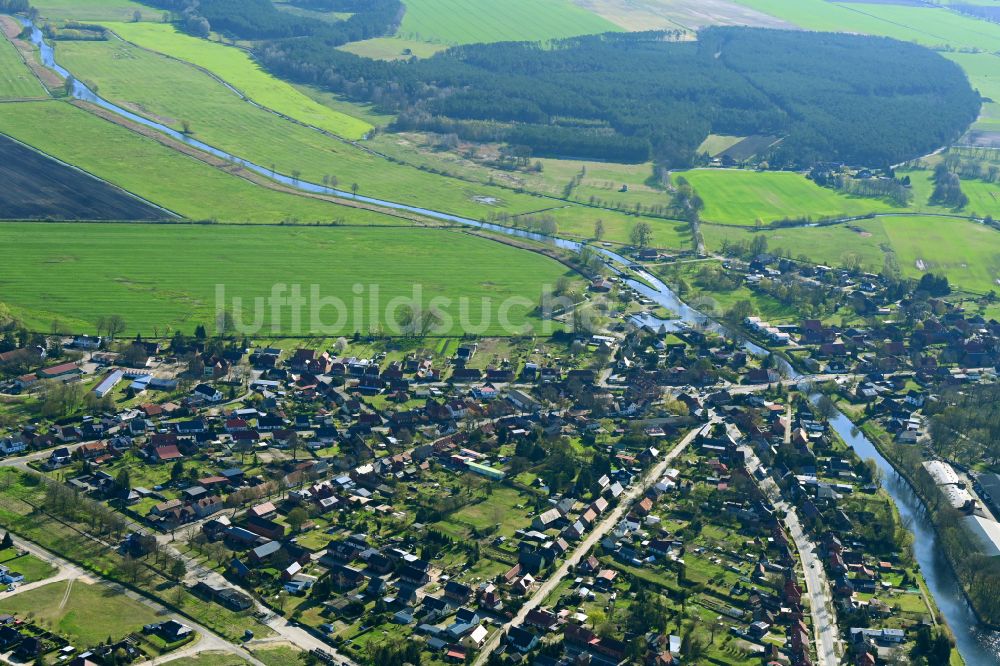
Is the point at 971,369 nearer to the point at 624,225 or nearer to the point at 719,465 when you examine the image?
the point at 719,465

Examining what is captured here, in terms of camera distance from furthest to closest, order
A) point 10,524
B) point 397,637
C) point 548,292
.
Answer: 1. point 548,292
2. point 10,524
3. point 397,637

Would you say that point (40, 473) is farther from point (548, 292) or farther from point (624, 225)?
point (624, 225)

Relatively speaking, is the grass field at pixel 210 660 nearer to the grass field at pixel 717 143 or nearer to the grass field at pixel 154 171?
the grass field at pixel 154 171

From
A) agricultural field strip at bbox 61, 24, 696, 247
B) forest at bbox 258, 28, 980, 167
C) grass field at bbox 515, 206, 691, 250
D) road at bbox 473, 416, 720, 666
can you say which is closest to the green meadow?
grass field at bbox 515, 206, 691, 250

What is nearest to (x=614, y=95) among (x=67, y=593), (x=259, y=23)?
(x=259, y=23)

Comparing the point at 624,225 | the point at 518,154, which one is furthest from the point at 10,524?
the point at 518,154

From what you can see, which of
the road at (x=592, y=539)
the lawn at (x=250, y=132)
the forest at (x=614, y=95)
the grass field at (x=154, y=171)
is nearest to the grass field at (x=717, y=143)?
the forest at (x=614, y=95)

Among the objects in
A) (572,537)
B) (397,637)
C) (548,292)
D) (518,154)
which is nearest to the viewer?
(397,637)

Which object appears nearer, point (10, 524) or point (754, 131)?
point (10, 524)
